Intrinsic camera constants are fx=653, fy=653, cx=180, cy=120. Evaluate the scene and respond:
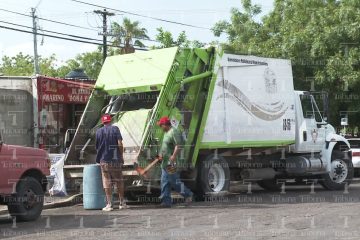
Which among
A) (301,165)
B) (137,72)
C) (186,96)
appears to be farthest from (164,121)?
(301,165)

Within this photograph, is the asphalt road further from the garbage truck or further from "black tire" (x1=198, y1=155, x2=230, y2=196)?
the garbage truck

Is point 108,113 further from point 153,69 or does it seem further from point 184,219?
point 184,219

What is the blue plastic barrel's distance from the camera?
42.6ft

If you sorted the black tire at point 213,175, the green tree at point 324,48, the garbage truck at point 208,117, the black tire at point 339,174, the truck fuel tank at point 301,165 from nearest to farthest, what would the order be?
1. the garbage truck at point 208,117
2. the black tire at point 213,175
3. the truck fuel tank at point 301,165
4. the black tire at point 339,174
5. the green tree at point 324,48

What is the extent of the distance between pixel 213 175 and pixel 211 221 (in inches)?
160

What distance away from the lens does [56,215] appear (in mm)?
12453

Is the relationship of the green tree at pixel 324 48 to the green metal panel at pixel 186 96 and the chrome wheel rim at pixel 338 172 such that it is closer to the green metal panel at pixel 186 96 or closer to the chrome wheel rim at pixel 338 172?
the chrome wheel rim at pixel 338 172

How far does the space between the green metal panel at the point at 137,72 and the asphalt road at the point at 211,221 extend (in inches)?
101

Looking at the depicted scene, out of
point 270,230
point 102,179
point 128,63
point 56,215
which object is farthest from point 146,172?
point 270,230

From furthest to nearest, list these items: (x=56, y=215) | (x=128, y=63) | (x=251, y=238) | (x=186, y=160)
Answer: (x=128, y=63), (x=186, y=160), (x=56, y=215), (x=251, y=238)

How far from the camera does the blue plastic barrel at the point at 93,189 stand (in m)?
13.0

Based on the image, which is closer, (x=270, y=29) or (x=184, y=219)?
(x=184, y=219)

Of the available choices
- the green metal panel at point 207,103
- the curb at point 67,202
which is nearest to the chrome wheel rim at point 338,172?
the green metal panel at point 207,103

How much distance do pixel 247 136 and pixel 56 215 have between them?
505cm
